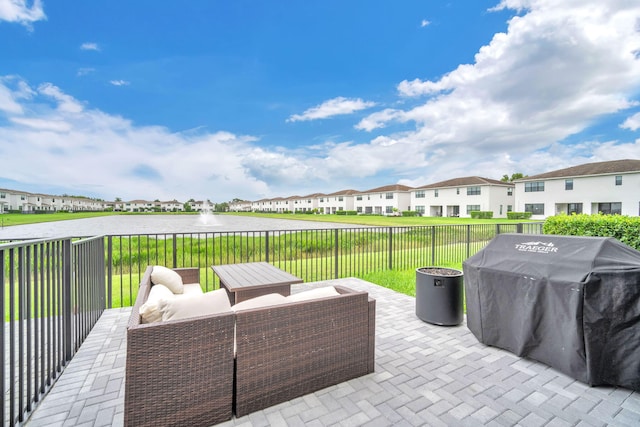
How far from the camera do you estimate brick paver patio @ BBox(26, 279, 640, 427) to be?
6.95ft

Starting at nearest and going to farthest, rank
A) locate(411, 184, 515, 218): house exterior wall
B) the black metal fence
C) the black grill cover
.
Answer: the black metal fence, the black grill cover, locate(411, 184, 515, 218): house exterior wall

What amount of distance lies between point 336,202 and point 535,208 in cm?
4976

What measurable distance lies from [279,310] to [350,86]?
21.7 m

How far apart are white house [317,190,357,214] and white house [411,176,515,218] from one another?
2622 cm

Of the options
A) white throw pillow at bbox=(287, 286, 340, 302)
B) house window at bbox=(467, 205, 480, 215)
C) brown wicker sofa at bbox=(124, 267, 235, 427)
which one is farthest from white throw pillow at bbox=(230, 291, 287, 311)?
house window at bbox=(467, 205, 480, 215)

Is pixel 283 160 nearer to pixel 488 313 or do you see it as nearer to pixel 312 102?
pixel 312 102

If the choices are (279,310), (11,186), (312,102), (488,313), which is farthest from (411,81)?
(11,186)

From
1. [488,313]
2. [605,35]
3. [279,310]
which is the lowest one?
[488,313]

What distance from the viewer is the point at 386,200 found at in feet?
202

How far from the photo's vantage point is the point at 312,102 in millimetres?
27375

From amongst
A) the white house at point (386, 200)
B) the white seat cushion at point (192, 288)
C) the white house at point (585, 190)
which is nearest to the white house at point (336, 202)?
the white house at point (386, 200)

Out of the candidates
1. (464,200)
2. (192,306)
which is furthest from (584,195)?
(192,306)

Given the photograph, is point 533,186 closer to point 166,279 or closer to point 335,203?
point 166,279

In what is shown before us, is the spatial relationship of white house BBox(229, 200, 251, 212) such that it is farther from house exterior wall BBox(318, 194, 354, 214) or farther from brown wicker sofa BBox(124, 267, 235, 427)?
brown wicker sofa BBox(124, 267, 235, 427)
